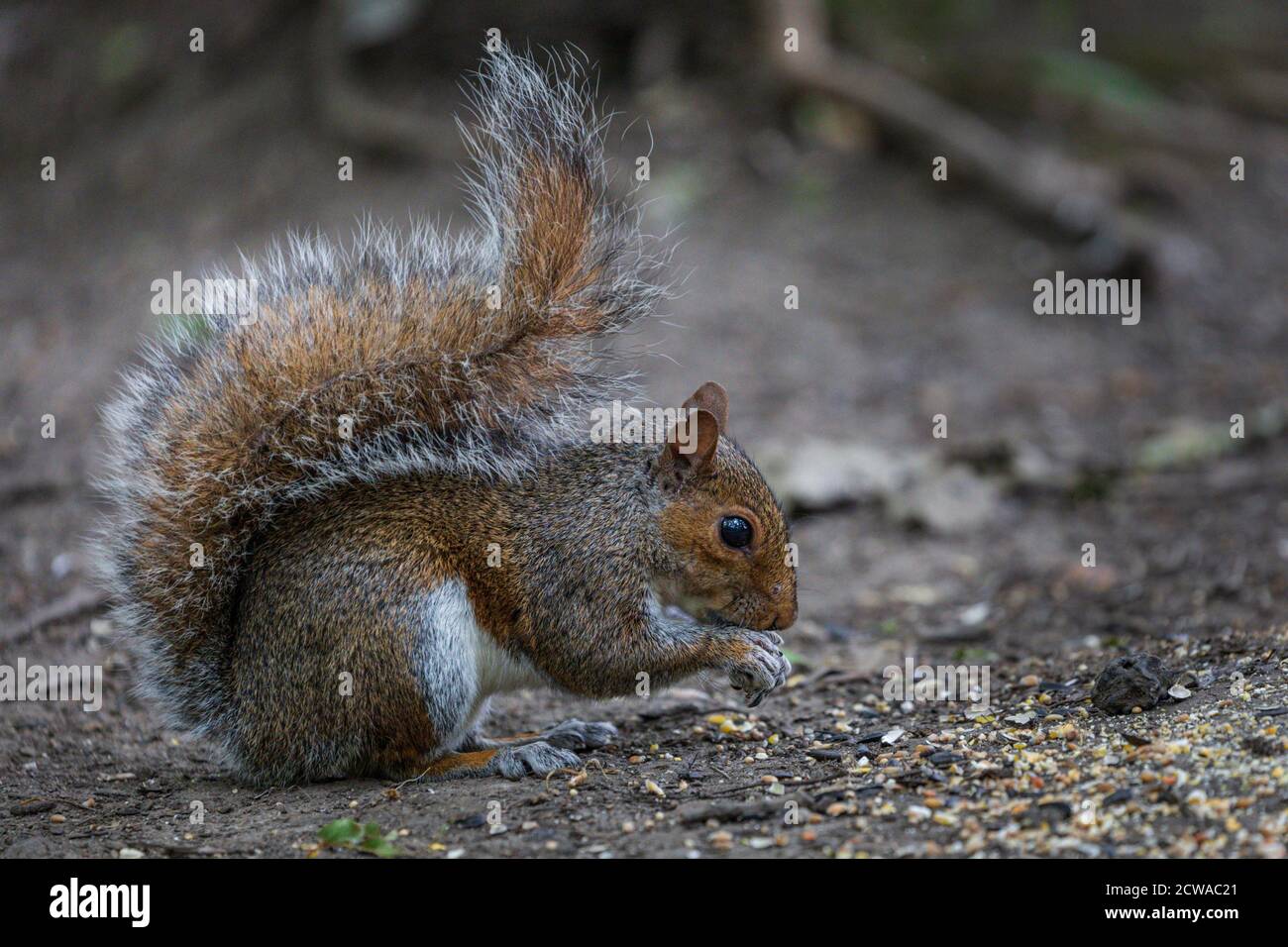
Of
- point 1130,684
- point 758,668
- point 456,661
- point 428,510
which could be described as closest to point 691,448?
point 758,668

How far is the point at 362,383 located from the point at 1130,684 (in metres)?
2.43

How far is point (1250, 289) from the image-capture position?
9.44 metres

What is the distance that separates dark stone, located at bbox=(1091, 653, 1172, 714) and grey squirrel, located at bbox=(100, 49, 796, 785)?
3.16 ft

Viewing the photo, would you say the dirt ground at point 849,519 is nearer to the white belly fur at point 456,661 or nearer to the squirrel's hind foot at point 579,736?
the squirrel's hind foot at point 579,736

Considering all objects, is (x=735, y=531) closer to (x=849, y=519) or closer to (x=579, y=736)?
(x=579, y=736)

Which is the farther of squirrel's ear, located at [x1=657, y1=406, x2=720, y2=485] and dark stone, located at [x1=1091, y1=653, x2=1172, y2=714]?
squirrel's ear, located at [x1=657, y1=406, x2=720, y2=485]

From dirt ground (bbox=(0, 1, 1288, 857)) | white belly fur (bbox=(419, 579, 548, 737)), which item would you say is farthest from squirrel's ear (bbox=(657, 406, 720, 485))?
white belly fur (bbox=(419, 579, 548, 737))

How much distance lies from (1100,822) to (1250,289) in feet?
24.2

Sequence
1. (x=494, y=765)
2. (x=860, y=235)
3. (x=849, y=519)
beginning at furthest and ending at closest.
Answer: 1. (x=860, y=235)
2. (x=849, y=519)
3. (x=494, y=765)

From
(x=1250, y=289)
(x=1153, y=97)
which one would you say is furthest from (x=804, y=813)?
(x=1153, y=97)

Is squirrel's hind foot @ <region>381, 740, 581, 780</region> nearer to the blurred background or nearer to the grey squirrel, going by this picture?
the grey squirrel

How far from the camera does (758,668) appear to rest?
4.04 metres

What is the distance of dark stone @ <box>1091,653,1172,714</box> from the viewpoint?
3.87 m

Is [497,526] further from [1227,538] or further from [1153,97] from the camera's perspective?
[1153,97]
